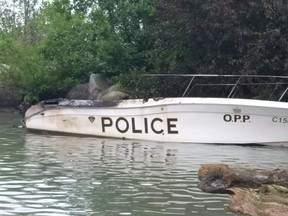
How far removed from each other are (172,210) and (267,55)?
1182 cm

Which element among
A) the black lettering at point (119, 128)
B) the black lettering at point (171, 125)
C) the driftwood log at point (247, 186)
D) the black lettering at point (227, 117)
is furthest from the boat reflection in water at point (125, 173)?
the black lettering at point (227, 117)

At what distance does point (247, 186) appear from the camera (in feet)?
30.6

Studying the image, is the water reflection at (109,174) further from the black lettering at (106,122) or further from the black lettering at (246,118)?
the black lettering at (246,118)

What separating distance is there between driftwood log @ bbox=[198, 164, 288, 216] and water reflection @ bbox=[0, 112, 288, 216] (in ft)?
0.78

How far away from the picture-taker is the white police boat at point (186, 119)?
15.6 meters

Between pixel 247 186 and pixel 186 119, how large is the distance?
6.95 metres

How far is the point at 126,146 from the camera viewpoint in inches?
607

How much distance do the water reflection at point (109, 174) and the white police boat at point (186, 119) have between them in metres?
0.44

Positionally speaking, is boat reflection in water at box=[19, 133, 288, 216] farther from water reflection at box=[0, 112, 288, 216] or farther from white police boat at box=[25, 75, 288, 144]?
white police boat at box=[25, 75, 288, 144]

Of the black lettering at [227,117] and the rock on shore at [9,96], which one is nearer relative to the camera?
the black lettering at [227,117]

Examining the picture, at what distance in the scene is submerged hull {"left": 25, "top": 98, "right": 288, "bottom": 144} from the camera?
15.6 meters

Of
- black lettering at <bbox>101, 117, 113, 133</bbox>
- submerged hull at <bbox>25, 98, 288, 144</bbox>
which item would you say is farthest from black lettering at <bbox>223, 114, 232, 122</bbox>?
black lettering at <bbox>101, 117, 113, 133</bbox>

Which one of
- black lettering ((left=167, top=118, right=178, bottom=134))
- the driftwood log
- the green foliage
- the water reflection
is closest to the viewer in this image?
the driftwood log

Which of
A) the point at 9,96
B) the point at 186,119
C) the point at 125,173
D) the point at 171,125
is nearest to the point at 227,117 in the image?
the point at 186,119
